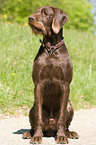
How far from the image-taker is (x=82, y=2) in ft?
125

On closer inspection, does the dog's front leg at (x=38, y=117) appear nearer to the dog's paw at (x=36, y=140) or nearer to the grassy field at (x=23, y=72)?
the dog's paw at (x=36, y=140)

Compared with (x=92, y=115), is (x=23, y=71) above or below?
above

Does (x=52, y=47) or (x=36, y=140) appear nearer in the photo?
(x=36, y=140)

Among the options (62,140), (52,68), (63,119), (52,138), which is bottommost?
(52,138)

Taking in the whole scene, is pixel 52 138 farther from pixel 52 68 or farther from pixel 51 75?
pixel 52 68

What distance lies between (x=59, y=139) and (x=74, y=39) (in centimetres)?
913

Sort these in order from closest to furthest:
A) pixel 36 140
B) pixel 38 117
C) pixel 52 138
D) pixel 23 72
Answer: pixel 36 140
pixel 38 117
pixel 52 138
pixel 23 72

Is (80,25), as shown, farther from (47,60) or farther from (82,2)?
(47,60)

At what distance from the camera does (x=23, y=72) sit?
26.9 ft

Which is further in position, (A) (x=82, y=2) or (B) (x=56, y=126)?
(A) (x=82, y=2)

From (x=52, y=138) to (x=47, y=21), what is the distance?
189 centimetres

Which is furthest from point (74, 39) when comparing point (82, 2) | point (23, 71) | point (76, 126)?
point (82, 2)

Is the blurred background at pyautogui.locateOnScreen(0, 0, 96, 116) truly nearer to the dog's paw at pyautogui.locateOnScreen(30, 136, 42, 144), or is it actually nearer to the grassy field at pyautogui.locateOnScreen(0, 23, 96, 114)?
the grassy field at pyautogui.locateOnScreen(0, 23, 96, 114)

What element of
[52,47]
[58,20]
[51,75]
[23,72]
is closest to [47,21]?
[58,20]
